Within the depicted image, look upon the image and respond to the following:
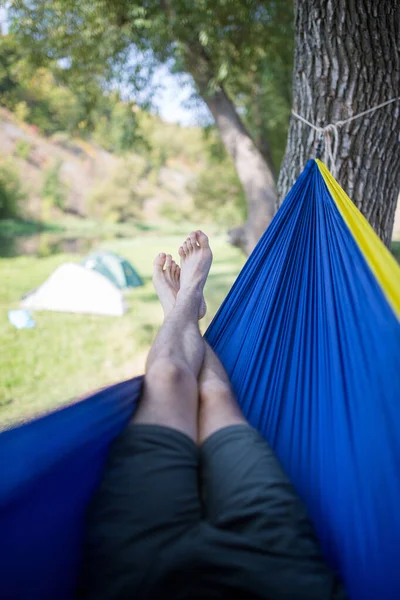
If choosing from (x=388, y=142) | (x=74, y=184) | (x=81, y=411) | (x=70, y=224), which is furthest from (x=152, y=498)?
(x=74, y=184)

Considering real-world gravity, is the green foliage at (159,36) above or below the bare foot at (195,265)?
above

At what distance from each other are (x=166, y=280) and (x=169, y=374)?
2.02ft

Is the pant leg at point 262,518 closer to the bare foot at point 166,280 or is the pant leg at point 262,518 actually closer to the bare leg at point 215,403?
the bare leg at point 215,403

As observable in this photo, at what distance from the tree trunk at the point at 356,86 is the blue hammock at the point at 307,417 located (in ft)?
1.07

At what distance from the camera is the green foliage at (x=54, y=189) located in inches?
843

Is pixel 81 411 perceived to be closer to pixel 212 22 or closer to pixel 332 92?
pixel 332 92

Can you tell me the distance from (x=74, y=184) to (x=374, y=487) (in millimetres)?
24668

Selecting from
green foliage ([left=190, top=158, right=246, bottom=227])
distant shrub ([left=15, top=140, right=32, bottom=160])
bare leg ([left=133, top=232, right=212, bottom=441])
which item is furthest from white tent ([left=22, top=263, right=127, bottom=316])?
distant shrub ([left=15, top=140, right=32, bottom=160])

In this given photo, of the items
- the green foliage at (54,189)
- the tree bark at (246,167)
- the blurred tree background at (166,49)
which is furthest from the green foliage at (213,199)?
the tree bark at (246,167)

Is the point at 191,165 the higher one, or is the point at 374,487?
the point at 191,165

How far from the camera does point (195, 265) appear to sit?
1.54 metres

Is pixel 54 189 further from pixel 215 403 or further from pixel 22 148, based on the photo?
pixel 215 403

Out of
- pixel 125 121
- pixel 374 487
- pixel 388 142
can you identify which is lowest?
pixel 374 487

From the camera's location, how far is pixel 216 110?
389 centimetres
